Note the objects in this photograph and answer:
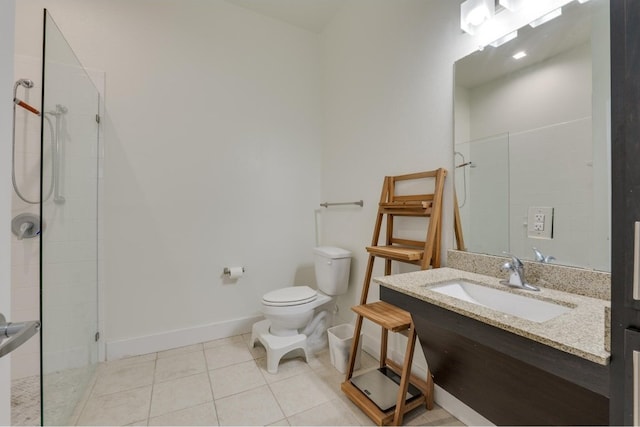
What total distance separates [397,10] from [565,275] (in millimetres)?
1810

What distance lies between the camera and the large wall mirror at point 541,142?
1.03 m

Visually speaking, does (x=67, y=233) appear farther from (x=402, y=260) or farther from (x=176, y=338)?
(x=402, y=260)

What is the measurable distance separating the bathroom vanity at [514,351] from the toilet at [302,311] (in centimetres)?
87

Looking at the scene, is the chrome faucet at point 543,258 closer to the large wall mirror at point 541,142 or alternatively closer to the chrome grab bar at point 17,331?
the large wall mirror at point 541,142

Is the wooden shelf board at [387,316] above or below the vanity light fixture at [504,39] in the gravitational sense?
below

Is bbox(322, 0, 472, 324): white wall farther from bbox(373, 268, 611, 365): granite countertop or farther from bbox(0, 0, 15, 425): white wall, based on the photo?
bbox(0, 0, 15, 425): white wall

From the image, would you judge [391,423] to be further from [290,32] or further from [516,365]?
[290,32]

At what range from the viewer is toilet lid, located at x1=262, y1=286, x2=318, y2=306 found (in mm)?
1914

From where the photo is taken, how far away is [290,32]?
8.52 ft

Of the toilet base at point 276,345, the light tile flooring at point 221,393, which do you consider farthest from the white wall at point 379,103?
the light tile flooring at point 221,393

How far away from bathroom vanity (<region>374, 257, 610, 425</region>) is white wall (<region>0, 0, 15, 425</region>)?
1.15m

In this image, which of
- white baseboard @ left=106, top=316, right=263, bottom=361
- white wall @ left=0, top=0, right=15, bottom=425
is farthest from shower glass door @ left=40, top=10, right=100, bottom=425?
white wall @ left=0, top=0, right=15, bottom=425

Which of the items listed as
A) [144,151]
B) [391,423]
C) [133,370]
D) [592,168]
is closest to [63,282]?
[133,370]

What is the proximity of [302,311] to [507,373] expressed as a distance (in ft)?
4.14
